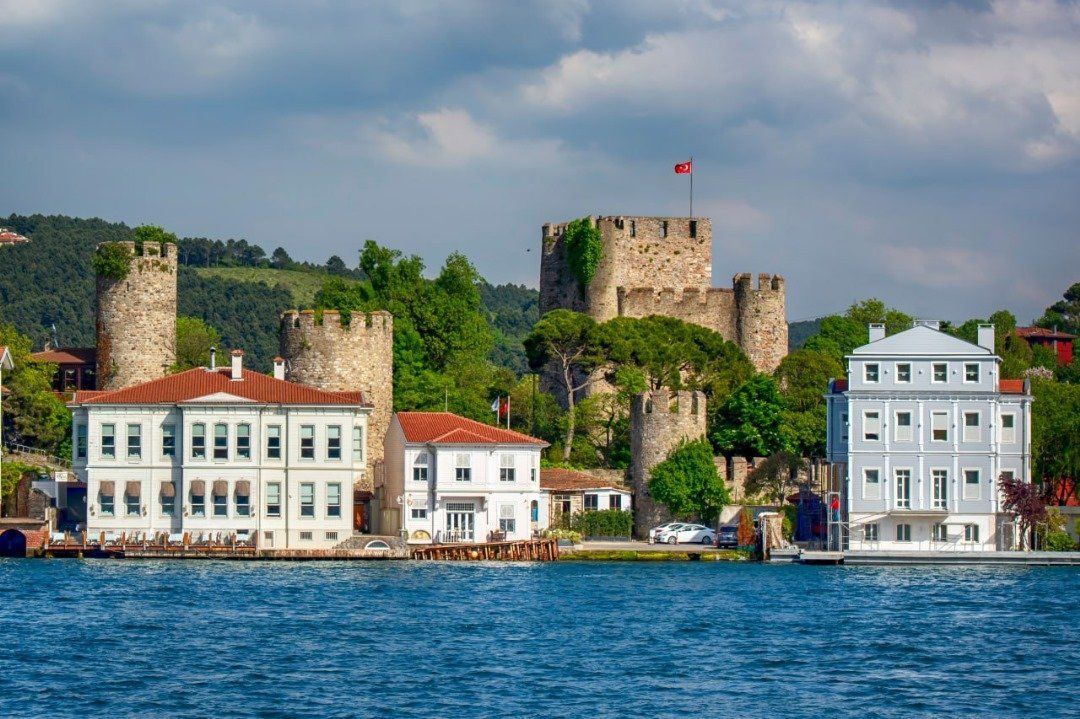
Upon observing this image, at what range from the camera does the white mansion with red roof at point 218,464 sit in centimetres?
6719

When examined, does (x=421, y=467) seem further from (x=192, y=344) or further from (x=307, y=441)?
(x=192, y=344)

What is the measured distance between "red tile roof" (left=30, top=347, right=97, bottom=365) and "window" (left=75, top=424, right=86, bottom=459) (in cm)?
1707

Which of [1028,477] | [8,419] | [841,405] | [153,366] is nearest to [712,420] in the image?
[841,405]

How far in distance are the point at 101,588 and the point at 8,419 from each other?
23.8 meters

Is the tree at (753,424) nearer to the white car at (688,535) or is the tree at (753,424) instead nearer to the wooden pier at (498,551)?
the white car at (688,535)

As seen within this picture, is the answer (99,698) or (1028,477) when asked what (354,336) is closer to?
(1028,477)

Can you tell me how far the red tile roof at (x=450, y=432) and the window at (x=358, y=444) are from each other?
1.45m

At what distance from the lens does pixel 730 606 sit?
53812 millimetres

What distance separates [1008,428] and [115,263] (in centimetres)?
3204

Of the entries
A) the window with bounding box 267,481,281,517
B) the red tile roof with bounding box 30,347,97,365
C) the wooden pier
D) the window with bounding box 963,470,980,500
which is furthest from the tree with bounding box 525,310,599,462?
the red tile roof with bounding box 30,347,97,365

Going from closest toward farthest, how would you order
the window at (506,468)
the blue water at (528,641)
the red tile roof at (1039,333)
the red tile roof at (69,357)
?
the blue water at (528,641)
the window at (506,468)
the red tile roof at (69,357)
the red tile roof at (1039,333)

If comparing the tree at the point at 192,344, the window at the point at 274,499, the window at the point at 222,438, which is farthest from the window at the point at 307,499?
the tree at the point at 192,344

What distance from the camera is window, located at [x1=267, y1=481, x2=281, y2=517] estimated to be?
67688 millimetres

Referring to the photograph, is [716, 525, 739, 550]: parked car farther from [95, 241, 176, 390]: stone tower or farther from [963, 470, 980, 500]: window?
[95, 241, 176, 390]: stone tower
